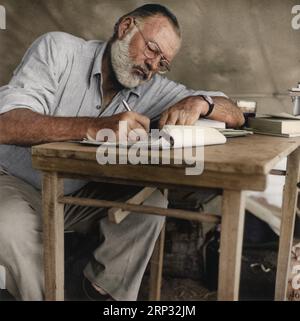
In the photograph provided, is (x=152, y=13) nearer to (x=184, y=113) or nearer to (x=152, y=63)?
(x=152, y=63)

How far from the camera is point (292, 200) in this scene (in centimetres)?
141

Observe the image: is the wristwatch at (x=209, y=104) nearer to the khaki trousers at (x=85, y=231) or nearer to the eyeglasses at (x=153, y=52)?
the eyeglasses at (x=153, y=52)

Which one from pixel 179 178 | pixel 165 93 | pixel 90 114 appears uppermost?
pixel 165 93

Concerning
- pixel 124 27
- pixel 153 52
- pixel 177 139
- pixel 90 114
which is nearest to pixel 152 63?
pixel 153 52

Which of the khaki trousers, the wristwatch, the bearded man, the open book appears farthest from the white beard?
the open book

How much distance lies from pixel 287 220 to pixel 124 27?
0.89 m

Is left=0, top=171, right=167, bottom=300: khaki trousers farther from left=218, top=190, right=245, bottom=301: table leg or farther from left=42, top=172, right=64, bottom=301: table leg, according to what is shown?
left=218, top=190, right=245, bottom=301: table leg

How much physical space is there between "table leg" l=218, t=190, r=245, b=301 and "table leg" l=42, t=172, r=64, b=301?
38 cm

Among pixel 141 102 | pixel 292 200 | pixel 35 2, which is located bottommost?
pixel 292 200

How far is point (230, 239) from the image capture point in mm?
811
